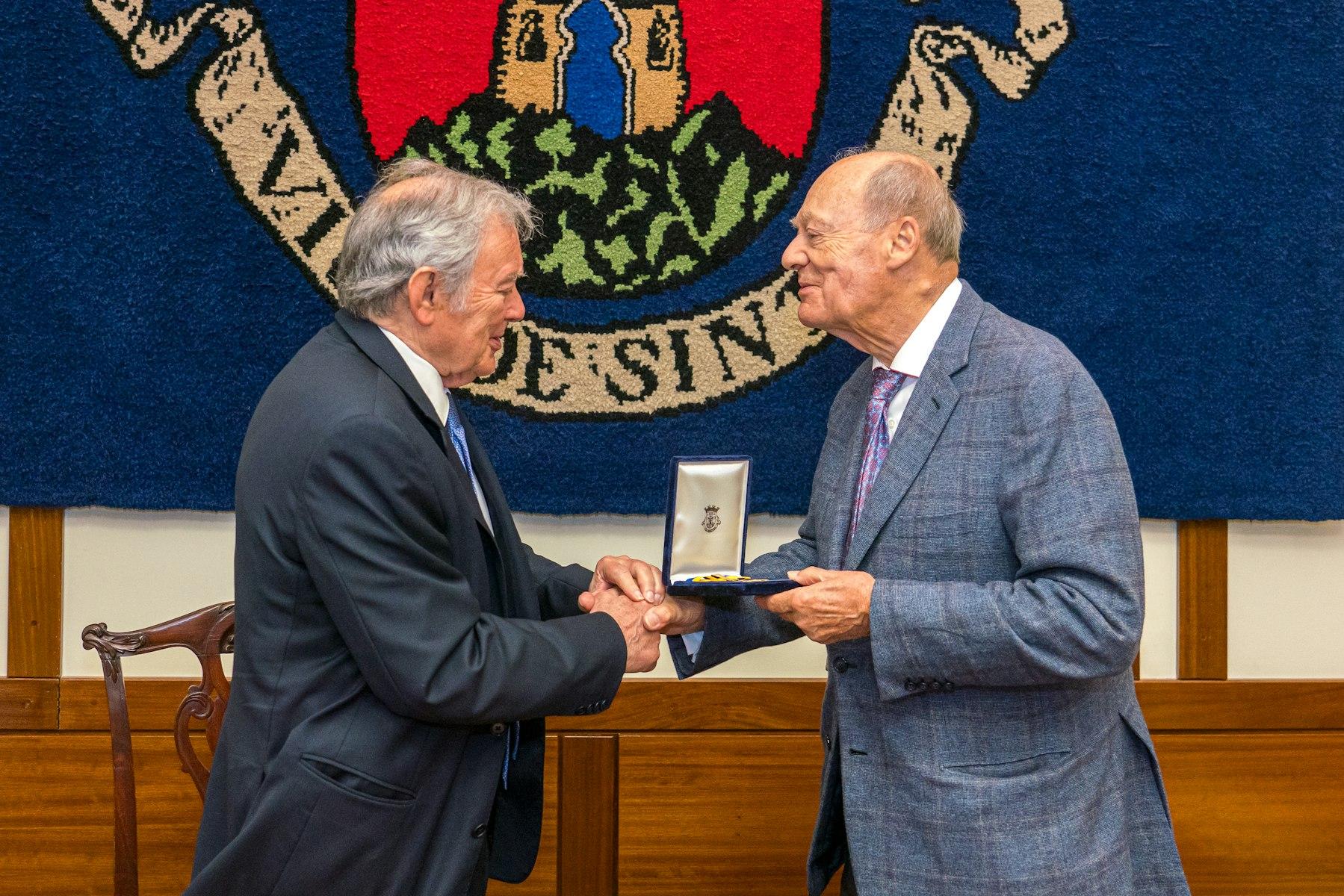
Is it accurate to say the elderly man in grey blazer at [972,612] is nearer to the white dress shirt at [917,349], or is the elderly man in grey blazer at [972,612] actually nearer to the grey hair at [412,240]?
the white dress shirt at [917,349]

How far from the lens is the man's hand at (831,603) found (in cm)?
177

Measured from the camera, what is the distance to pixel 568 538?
2713 mm

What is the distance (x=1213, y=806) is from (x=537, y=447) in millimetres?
1864

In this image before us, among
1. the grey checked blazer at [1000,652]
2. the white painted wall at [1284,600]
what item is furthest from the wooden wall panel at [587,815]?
the white painted wall at [1284,600]

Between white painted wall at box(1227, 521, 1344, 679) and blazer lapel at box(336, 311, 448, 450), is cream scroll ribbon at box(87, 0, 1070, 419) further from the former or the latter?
white painted wall at box(1227, 521, 1344, 679)

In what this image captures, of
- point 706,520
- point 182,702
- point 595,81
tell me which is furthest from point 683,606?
point 595,81

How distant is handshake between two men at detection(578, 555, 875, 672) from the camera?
5.82 feet

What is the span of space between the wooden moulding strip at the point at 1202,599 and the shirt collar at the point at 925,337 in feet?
3.89

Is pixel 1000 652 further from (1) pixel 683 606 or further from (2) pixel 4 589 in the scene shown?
(2) pixel 4 589

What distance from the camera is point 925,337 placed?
77.7 inches

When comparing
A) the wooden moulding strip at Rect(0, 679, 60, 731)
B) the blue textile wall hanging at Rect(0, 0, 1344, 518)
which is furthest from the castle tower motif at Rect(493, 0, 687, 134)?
the wooden moulding strip at Rect(0, 679, 60, 731)

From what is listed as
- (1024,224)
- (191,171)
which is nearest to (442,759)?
(191,171)

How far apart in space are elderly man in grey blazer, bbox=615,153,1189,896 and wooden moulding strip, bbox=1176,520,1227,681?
40.3 inches

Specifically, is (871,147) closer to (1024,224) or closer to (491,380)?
(1024,224)
